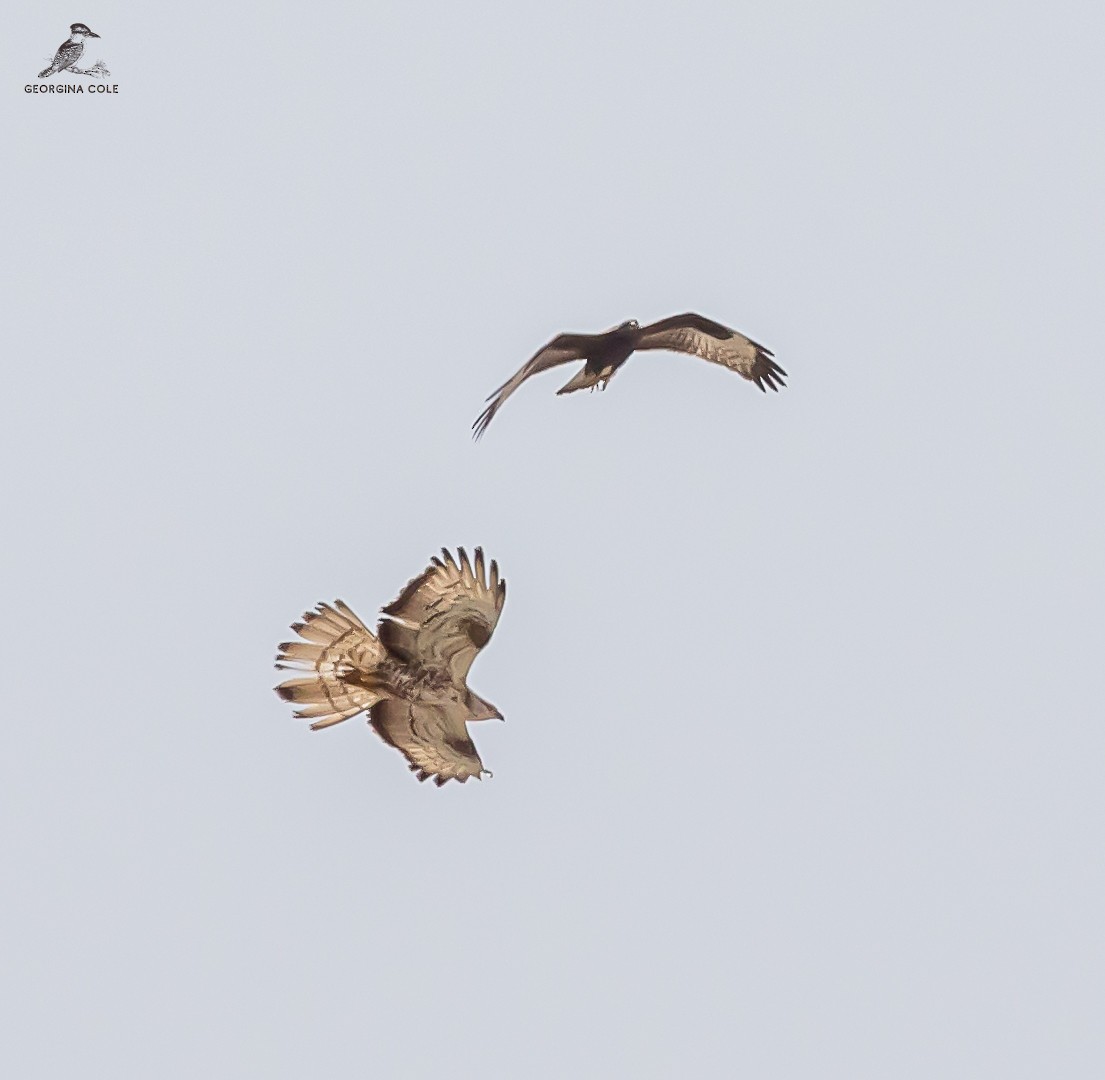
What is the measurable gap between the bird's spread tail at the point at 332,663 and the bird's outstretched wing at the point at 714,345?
14.6ft

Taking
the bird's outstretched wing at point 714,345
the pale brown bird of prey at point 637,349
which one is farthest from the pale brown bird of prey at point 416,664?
the bird's outstretched wing at point 714,345

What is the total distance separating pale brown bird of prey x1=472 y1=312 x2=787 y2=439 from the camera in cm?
1634

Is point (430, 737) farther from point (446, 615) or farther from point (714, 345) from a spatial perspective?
point (714, 345)

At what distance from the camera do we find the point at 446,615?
1458 centimetres

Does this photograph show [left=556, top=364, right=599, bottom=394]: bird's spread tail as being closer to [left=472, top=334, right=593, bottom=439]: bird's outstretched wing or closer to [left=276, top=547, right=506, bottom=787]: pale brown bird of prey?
[left=472, top=334, right=593, bottom=439]: bird's outstretched wing

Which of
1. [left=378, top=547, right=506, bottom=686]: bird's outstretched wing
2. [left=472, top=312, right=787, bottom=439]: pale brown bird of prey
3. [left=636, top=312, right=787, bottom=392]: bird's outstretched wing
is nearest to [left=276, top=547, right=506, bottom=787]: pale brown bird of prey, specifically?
[left=378, top=547, right=506, bottom=686]: bird's outstretched wing

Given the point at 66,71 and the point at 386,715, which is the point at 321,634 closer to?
the point at 386,715

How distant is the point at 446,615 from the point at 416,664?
550mm

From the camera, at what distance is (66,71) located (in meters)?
22.1

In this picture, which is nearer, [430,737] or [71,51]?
[430,737]

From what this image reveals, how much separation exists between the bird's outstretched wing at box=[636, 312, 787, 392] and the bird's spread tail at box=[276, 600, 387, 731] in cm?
445

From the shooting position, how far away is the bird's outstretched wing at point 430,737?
15211 millimetres

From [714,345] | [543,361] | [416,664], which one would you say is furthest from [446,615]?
[714,345]

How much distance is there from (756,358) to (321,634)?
603 centimetres
